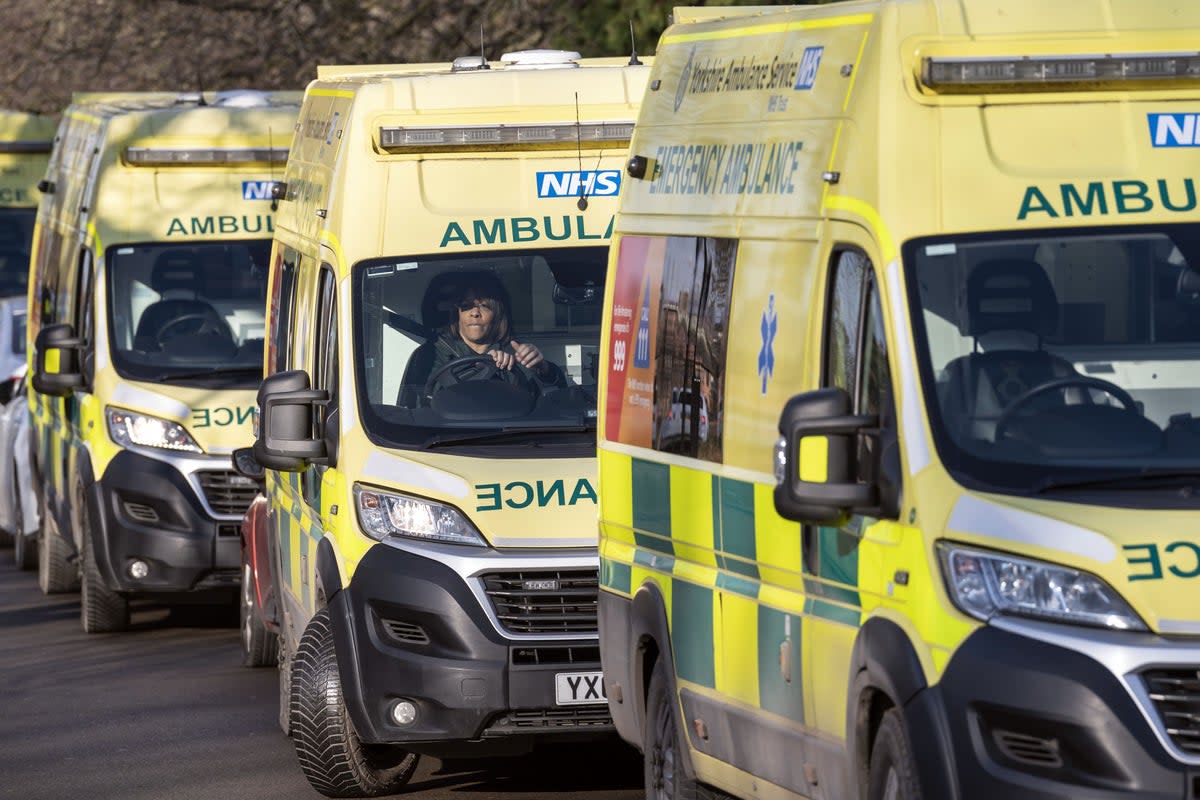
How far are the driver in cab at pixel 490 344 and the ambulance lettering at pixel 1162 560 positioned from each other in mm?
4519

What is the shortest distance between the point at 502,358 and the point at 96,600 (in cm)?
560

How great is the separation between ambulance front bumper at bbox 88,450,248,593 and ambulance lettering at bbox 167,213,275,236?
4.02 ft

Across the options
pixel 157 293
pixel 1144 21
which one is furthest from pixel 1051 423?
pixel 157 293

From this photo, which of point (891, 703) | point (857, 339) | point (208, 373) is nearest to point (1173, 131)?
point (857, 339)

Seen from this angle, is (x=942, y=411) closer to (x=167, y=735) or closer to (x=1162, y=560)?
(x=1162, y=560)

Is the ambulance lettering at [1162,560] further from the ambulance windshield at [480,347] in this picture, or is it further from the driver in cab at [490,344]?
the driver in cab at [490,344]

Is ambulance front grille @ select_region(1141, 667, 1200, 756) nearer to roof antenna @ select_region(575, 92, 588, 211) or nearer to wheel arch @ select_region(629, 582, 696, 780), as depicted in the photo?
wheel arch @ select_region(629, 582, 696, 780)

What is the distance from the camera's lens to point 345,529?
9906 mm

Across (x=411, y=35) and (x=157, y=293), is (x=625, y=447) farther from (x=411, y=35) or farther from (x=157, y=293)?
(x=411, y=35)

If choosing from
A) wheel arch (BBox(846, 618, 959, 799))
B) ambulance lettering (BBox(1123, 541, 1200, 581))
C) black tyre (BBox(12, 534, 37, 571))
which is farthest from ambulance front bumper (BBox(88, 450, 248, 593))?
ambulance lettering (BBox(1123, 541, 1200, 581))

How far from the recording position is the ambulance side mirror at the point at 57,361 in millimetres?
14953

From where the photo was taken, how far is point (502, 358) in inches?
408

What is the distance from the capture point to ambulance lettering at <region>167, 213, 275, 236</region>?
15.2 metres

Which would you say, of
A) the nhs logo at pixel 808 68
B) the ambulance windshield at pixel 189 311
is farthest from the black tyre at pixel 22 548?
the nhs logo at pixel 808 68
